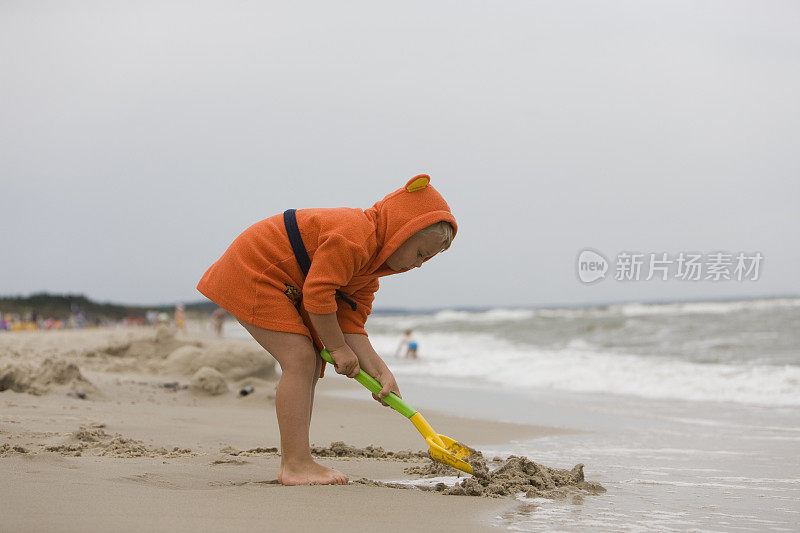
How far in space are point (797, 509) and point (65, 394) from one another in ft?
14.4

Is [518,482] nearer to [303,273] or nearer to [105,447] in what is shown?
[303,273]

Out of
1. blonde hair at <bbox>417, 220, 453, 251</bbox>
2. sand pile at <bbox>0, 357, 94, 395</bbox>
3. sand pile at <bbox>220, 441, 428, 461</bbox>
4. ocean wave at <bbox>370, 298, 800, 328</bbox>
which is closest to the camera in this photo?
blonde hair at <bbox>417, 220, 453, 251</bbox>

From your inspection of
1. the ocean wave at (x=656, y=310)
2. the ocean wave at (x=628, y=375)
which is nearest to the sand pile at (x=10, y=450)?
the ocean wave at (x=628, y=375)

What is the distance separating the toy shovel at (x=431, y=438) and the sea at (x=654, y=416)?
30 centimetres

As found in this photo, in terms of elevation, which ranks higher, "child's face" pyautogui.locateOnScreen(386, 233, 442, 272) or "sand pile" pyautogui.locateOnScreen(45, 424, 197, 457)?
"child's face" pyautogui.locateOnScreen(386, 233, 442, 272)

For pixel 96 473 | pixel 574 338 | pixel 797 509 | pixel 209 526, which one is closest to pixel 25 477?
pixel 96 473

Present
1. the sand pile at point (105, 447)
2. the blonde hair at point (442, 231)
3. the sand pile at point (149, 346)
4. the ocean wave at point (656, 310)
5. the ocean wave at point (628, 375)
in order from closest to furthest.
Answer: the blonde hair at point (442, 231) → the sand pile at point (105, 447) → the ocean wave at point (628, 375) → the sand pile at point (149, 346) → the ocean wave at point (656, 310)

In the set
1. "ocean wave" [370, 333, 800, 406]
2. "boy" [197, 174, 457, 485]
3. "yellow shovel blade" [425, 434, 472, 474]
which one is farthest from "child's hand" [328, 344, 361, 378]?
"ocean wave" [370, 333, 800, 406]

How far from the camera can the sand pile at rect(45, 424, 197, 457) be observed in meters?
3.08

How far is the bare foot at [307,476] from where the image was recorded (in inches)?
104

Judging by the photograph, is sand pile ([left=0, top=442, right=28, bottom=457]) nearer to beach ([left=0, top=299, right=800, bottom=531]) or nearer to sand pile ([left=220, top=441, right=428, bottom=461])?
beach ([left=0, top=299, right=800, bottom=531])

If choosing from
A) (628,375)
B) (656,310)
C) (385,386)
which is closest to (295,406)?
(385,386)

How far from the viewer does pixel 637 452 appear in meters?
4.02

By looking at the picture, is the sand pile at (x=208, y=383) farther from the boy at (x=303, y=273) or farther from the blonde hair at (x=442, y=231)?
the blonde hair at (x=442, y=231)
